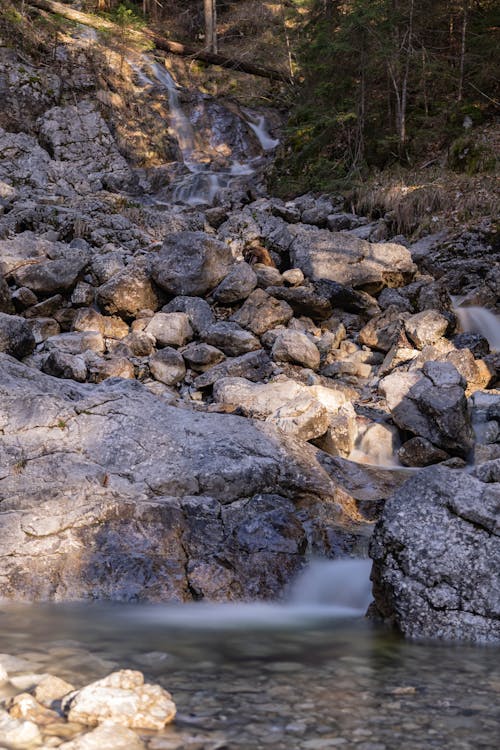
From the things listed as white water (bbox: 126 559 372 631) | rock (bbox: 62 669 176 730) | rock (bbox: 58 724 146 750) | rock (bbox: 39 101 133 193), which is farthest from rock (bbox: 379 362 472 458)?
rock (bbox: 39 101 133 193)

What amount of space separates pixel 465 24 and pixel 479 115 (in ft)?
7.92

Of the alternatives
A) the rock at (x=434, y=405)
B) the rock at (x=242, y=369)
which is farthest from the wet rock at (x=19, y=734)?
the rock at (x=242, y=369)

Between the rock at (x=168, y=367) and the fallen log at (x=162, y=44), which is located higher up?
the fallen log at (x=162, y=44)

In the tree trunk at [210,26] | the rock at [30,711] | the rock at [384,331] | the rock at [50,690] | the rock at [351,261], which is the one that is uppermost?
the tree trunk at [210,26]

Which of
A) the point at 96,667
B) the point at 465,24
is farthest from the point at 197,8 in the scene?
the point at 96,667

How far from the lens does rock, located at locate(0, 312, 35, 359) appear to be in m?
8.95

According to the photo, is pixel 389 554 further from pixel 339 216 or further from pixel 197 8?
pixel 197 8

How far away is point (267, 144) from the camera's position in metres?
25.0

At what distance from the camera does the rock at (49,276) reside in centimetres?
1112

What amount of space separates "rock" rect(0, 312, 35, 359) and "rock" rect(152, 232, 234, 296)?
9.59 ft

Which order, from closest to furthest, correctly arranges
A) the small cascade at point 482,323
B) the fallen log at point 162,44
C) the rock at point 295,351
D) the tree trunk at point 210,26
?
the rock at point 295,351 → the small cascade at point 482,323 → the fallen log at point 162,44 → the tree trunk at point 210,26

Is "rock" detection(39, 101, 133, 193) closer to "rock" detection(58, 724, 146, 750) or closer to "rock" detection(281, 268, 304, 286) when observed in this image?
"rock" detection(281, 268, 304, 286)

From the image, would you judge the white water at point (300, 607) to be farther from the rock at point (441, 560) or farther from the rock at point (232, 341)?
the rock at point (232, 341)

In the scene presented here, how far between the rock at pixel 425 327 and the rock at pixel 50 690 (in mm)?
8812
